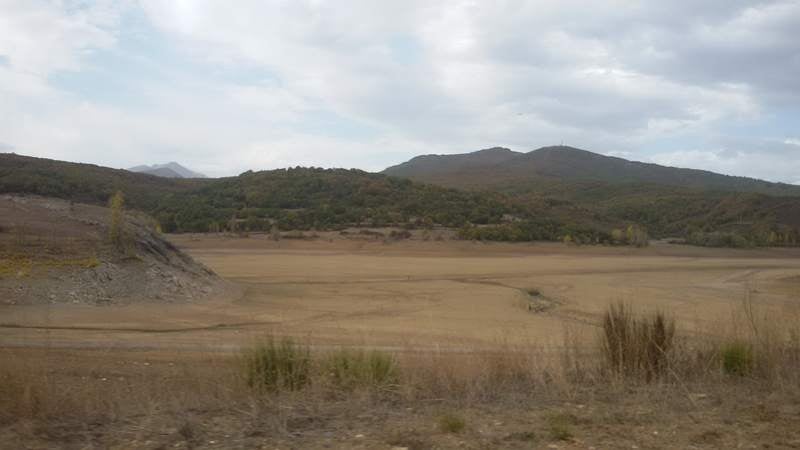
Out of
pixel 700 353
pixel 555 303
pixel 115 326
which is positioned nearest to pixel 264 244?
pixel 555 303

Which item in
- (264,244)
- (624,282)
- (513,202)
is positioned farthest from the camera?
(513,202)

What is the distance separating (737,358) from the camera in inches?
330

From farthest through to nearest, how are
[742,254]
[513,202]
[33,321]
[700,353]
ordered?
[513,202]
[742,254]
[33,321]
[700,353]

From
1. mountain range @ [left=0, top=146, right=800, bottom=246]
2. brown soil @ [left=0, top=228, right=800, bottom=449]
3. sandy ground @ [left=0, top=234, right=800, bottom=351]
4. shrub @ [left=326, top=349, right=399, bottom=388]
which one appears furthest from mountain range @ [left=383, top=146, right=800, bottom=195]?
shrub @ [left=326, top=349, right=399, bottom=388]

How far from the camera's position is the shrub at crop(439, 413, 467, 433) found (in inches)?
228

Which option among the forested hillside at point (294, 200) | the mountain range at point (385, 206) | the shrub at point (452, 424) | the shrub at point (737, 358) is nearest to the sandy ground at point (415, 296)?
the shrub at point (737, 358)

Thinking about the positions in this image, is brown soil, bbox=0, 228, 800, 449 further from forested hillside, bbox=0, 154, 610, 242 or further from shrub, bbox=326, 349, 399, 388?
forested hillside, bbox=0, 154, 610, 242

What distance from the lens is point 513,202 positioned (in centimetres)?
7788

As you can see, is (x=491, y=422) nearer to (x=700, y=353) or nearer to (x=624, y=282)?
(x=700, y=353)

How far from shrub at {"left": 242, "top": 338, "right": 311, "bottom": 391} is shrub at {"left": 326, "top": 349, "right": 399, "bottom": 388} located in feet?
1.08

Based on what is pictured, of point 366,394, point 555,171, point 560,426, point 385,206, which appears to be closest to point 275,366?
point 366,394

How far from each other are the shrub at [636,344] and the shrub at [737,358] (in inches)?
24.2

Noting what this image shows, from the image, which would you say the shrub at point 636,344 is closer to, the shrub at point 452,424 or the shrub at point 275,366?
the shrub at point 452,424

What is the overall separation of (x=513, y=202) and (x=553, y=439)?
73.2 meters
